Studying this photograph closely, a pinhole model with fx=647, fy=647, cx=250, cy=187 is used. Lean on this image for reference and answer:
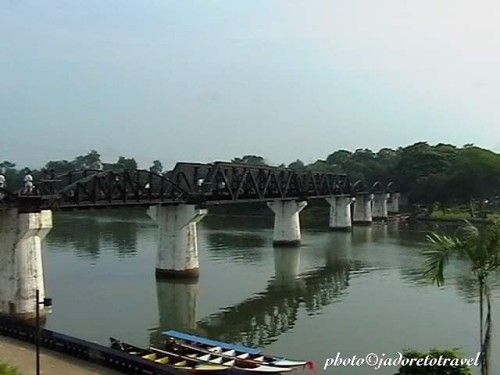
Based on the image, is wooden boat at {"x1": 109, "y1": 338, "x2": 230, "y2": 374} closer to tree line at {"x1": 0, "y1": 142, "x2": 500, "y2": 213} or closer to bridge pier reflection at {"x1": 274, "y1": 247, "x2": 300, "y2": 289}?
bridge pier reflection at {"x1": 274, "y1": 247, "x2": 300, "y2": 289}

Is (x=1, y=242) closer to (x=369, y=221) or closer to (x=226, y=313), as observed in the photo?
(x=226, y=313)

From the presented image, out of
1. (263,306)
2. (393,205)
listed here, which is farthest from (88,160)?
(263,306)

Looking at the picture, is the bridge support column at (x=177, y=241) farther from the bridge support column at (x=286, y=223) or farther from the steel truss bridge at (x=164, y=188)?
the bridge support column at (x=286, y=223)

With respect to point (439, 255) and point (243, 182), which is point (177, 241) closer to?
point (243, 182)

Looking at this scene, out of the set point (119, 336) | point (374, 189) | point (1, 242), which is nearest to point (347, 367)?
point (119, 336)

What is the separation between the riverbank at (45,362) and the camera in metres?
22.0

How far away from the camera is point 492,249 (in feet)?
50.3

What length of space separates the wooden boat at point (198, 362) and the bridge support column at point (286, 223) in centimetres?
4761

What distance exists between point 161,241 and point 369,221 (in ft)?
217

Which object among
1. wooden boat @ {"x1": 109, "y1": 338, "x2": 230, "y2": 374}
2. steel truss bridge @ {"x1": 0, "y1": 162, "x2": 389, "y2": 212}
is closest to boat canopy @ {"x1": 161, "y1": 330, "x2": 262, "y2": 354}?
wooden boat @ {"x1": 109, "y1": 338, "x2": 230, "y2": 374}

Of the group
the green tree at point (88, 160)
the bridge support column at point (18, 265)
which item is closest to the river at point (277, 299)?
the bridge support column at point (18, 265)

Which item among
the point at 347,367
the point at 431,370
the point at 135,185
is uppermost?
the point at 135,185

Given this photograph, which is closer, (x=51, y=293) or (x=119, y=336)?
(x=119, y=336)

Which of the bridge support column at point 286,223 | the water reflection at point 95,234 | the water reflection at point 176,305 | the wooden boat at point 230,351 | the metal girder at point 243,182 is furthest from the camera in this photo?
the bridge support column at point 286,223
